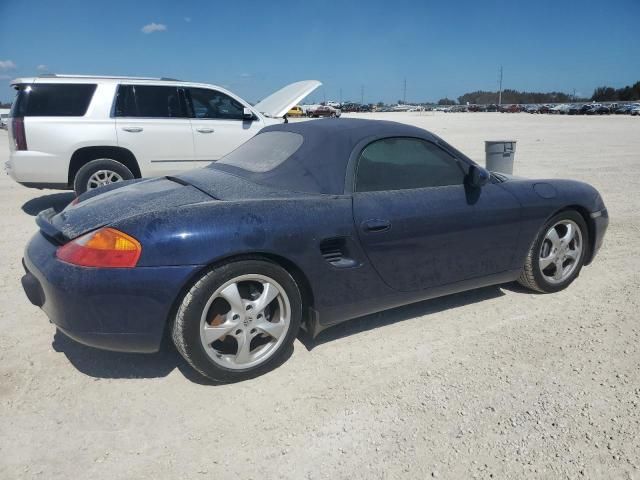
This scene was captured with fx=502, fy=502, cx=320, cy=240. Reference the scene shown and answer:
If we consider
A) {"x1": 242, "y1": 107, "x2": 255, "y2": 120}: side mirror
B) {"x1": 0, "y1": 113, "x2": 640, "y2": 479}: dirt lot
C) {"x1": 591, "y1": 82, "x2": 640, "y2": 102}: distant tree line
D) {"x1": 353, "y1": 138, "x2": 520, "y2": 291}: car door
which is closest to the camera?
{"x1": 0, "y1": 113, "x2": 640, "y2": 479}: dirt lot


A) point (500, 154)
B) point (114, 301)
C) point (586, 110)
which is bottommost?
point (114, 301)

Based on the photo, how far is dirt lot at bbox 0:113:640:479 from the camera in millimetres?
2184

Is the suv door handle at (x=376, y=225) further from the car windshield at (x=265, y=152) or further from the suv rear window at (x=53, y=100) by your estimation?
the suv rear window at (x=53, y=100)

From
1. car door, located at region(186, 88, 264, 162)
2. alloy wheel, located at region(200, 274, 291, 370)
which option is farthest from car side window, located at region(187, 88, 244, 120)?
alloy wheel, located at region(200, 274, 291, 370)

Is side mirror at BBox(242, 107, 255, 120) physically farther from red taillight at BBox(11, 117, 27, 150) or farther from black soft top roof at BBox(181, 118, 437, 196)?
black soft top roof at BBox(181, 118, 437, 196)

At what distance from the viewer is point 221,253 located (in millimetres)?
2508

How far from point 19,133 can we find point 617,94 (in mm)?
124288

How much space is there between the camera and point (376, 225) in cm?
295

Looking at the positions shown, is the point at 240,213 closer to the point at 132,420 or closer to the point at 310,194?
the point at 310,194

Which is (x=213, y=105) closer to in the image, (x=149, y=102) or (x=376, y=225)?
(x=149, y=102)

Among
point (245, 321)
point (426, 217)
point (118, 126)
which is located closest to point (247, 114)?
point (118, 126)

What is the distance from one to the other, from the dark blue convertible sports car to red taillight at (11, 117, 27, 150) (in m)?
3.40

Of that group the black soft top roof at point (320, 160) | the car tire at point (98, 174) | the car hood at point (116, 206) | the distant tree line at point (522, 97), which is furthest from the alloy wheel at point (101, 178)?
the distant tree line at point (522, 97)

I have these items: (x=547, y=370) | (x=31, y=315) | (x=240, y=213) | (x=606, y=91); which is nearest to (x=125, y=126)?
(x=31, y=315)
